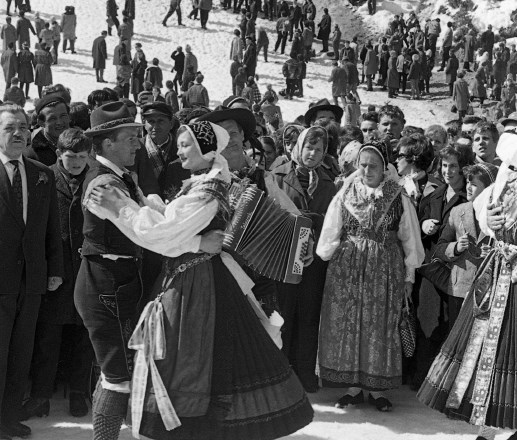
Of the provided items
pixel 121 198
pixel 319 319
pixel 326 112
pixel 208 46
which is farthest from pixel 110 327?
pixel 208 46

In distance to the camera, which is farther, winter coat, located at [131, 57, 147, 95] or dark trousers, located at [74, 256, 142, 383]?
winter coat, located at [131, 57, 147, 95]

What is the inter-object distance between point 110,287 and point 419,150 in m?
3.53

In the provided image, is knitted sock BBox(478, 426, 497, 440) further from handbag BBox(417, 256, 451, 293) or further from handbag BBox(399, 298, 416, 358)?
handbag BBox(417, 256, 451, 293)

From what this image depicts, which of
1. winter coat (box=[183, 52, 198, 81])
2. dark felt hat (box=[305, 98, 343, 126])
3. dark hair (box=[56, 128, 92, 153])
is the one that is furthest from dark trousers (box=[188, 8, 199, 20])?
dark hair (box=[56, 128, 92, 153])

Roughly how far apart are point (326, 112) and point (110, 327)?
4.32 metres

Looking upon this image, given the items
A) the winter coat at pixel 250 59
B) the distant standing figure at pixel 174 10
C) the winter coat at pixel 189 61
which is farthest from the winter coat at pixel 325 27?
the winter coat at pixel 189 61

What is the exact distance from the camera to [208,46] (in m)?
31.4

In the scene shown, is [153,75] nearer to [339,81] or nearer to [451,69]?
[339,81]

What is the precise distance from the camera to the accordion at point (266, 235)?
16.6 feet

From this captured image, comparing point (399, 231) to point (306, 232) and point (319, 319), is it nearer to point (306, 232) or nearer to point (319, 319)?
point (319, 319)

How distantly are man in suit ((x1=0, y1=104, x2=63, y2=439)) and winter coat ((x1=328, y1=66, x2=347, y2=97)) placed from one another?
20504mm

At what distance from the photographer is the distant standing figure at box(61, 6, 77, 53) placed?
27547 millimetres

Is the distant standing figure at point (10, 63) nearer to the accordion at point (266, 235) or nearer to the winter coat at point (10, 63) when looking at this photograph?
the winter coat at point (10, 63)

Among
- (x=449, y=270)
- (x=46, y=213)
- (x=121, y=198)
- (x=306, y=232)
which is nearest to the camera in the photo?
(x=121, y=198)
